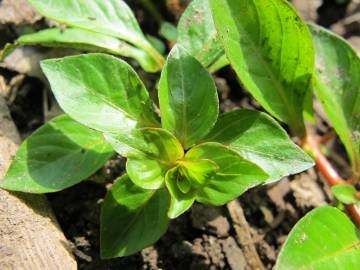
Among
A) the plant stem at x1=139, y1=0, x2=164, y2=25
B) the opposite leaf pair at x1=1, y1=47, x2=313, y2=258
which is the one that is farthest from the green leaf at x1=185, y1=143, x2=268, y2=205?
the plant stem at x1=139, y1=0, x2=164, y2=25

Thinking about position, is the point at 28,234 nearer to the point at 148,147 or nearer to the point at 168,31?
the point at 148,147

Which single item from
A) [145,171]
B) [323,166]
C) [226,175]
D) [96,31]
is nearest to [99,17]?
[96,31]

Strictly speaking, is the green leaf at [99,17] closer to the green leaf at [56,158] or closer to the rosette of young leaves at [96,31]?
the rosette of young leaves at [96,31]

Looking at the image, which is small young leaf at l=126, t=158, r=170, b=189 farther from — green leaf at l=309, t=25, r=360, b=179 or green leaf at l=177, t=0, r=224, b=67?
green leaf at l=309, t=25, r=360, b=179

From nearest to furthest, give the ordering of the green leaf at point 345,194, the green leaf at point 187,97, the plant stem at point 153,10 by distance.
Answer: the green leaf at point 187,97 → the green leaf at point 345,194 → the plant stem at point 153,10

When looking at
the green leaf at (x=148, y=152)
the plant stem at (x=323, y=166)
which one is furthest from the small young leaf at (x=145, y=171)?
the plant stem at (x=323, y=166)

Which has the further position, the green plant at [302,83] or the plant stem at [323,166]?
the plant stem at [323,166]

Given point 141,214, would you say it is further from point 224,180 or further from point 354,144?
point 354,144

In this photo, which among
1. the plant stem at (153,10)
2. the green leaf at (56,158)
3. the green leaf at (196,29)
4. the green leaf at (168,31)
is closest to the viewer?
the green leaf at (56,158)
